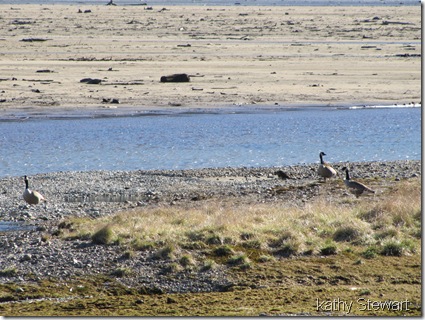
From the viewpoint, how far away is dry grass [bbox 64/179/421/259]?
1120 centimetres

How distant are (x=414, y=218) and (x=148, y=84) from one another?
21.4m

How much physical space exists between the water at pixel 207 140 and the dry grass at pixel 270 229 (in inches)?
305

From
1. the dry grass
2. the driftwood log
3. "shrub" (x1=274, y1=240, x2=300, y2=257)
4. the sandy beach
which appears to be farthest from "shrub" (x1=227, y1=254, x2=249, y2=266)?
the driftwood log

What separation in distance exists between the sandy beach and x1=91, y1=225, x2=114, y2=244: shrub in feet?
58.3

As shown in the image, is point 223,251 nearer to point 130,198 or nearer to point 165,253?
point 165,253

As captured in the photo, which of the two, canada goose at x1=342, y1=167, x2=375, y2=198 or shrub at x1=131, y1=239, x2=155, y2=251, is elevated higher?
shrub at x1=131, y1=239, x2=155, y2=251

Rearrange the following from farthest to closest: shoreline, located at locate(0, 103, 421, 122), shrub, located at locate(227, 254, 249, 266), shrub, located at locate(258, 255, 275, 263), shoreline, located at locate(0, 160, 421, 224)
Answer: shoreline, located at locate(0, 103, 421, 122) → shoreline, located at locate(0, 160, 421, 224) → shrub, located at locate(258, 255, 275, 263) → shrub, located at locate(227, 254, 249, 266)

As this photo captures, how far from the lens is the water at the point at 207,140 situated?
21719mm

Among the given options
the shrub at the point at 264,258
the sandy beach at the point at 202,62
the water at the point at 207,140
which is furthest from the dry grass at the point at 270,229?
the sandy beach at the point at 202,62

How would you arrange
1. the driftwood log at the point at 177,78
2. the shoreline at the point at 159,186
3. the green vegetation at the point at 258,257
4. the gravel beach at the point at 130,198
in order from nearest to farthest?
the green vegetation at the point at 258,257 → the gravel beach at the point at 130,198 → the shoreline at the point at 159,186 → the driftwood log at the point at 177,78

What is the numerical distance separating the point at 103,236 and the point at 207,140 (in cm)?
1396

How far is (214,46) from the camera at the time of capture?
4678 cm

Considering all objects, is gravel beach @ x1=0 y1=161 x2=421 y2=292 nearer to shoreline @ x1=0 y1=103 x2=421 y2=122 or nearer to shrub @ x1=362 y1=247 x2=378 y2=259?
shrub @ x1=362 y1=247 x2=378 y2=259

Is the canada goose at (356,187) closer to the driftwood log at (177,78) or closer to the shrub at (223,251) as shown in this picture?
the shrub at (223,251)
